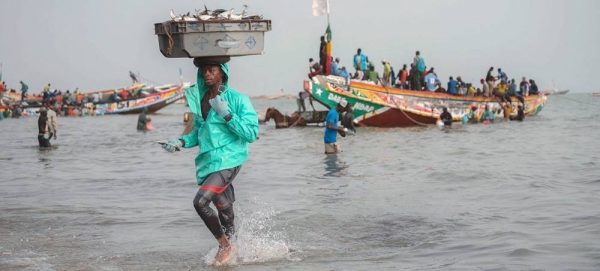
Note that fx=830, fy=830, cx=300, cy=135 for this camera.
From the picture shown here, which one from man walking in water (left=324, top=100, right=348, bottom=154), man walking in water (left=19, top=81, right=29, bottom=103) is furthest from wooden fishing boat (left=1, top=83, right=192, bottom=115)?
man walking in water (left=324, top=100, right=348, bottom=154)

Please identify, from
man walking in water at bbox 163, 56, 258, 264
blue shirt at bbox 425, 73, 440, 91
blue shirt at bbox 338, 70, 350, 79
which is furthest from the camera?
blue shirt at bbox 425, 73, 440, 91

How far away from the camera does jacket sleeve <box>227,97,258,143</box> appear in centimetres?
662

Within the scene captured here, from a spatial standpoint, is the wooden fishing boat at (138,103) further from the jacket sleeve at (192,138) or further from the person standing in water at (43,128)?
the jacket sleeve at (192,138)

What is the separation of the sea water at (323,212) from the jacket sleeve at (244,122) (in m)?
1.25

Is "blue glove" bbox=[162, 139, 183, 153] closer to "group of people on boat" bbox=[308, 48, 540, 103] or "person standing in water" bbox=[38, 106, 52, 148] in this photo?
"person standing in water" bbox=[38, 106, 52, 148]

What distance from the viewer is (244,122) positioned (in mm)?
6672

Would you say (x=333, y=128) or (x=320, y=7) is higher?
(x=320, y=7)

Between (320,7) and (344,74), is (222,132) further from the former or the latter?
(344,74)

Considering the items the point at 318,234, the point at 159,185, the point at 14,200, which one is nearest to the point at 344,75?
the point at 159,185

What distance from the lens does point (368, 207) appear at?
1083 cm

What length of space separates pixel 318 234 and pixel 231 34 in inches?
114

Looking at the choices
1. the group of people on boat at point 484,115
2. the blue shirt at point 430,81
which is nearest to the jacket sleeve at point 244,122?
the group of people on boat at point 484,115

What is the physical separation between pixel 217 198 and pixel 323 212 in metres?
3.62

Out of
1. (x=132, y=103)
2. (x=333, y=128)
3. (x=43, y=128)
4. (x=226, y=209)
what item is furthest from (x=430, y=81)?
(x=226, y=209)
